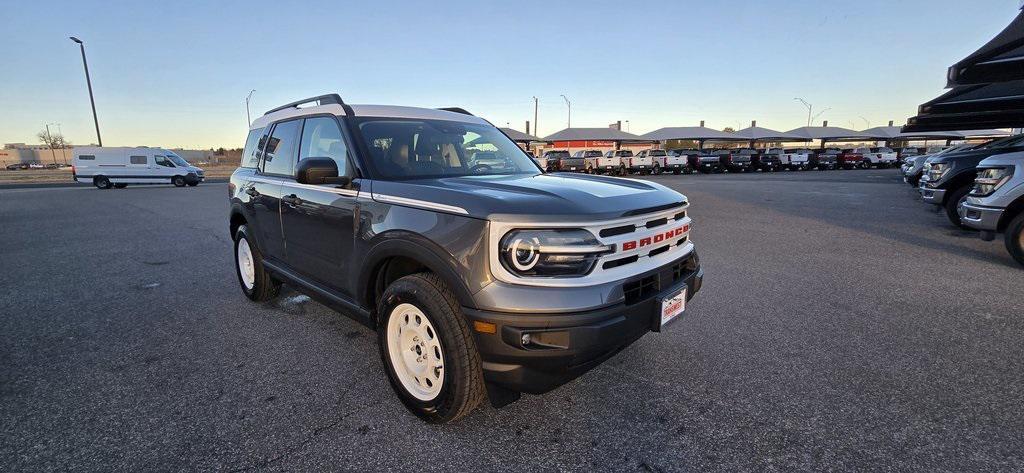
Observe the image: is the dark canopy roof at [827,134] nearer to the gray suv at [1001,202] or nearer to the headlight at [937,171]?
the headlight at [937,171]

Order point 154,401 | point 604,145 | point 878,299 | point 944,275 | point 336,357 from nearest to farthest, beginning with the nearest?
point 154,401, point 336,357, point 878,299, point 944,275, point 604,145

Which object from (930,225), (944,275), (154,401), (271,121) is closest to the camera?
(154,401)

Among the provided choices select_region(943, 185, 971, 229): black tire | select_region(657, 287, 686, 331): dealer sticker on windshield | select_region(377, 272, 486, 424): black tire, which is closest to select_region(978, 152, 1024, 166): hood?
select_region(943, 185, 971, 229): black tire

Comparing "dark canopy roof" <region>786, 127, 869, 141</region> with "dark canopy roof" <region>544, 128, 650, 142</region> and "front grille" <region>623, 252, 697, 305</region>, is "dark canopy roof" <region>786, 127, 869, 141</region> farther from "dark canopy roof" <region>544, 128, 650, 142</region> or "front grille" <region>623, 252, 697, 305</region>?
"front grille" <region>623, 252, 697, 305</region>

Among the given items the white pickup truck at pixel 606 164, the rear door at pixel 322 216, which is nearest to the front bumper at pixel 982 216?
the rear door at pixel 322 216

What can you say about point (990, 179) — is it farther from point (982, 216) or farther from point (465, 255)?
point (465, 255)

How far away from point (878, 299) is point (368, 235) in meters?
4.72

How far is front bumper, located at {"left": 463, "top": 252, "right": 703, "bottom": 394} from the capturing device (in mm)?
2064

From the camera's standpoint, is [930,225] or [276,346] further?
[930,225]

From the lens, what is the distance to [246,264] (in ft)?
15.1

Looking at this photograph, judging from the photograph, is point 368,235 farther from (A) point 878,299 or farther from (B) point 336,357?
(A) point 878,299

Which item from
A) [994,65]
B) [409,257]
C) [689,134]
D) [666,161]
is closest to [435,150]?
[409,257]

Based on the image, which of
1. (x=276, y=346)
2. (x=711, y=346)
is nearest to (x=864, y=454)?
(x=711, y=346)

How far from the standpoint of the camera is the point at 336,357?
3.28 m
